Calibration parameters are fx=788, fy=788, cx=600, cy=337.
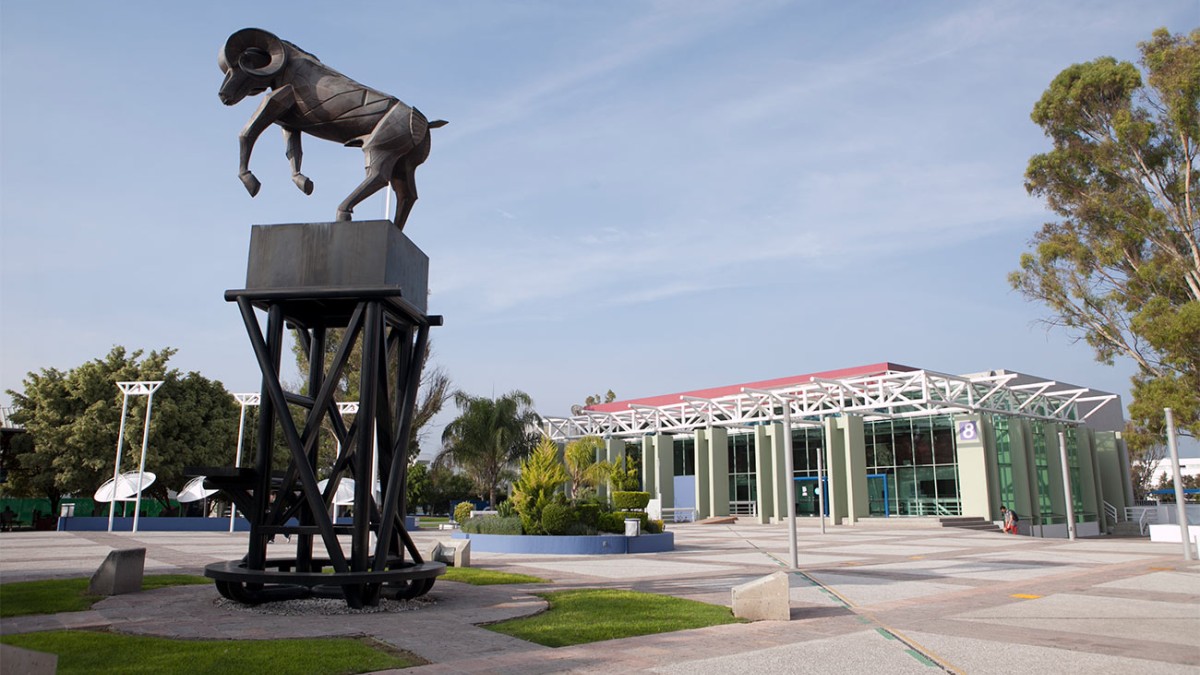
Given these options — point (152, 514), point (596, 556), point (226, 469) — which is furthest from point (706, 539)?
point (152, 514)

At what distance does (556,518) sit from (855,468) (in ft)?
69.9

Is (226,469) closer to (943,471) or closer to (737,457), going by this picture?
(943,471)

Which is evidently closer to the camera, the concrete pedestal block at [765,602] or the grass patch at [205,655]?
the grass patch at [205,655]

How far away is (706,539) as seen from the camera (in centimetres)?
2673

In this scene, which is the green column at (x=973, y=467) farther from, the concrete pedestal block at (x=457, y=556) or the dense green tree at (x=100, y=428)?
the dense green tree at (x=100, y=428)

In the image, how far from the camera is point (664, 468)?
4550 centimetres

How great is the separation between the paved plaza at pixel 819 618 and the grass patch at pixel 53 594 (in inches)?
17.3

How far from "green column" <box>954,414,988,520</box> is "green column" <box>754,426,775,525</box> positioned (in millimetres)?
9393

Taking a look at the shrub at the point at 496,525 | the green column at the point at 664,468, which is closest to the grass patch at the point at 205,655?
the shrub at the point at 496,525

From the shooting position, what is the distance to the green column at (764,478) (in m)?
41.0

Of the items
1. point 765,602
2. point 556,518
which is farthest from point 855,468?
point 765,602

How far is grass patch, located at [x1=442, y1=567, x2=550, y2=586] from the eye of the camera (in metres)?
12.8

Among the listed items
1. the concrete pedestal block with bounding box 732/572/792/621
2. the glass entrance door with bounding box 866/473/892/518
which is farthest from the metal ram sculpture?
the glass entrance door with bounding box 866/473/892/518

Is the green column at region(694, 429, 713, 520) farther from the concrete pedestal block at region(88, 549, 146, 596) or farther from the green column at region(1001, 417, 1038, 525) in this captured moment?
the concrete pedestal block at region(88, 549, 146, 596)
